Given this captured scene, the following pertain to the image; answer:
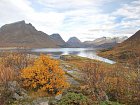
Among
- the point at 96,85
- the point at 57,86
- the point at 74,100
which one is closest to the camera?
the point at 74,100

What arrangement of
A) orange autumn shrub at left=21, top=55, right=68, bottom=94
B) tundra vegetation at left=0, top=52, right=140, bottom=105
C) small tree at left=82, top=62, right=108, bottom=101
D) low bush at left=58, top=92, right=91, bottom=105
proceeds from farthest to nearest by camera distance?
orange autumn shrub at left=21, top=55, right=68, bottom=94
tundra vegetation at left=0, top=52, right=140, bottom=105
small tree at left=82, top=62, right=108, bottom=101
low bush at left=58, top=92, right=91, bottom=105

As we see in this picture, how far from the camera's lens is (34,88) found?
22.3 metres

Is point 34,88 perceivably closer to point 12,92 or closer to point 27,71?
point 27,71

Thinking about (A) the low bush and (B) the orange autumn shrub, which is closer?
(A) the low bush

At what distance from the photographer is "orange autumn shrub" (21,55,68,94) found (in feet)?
72.2

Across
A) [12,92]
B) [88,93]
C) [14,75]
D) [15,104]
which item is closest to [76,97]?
[88,93]

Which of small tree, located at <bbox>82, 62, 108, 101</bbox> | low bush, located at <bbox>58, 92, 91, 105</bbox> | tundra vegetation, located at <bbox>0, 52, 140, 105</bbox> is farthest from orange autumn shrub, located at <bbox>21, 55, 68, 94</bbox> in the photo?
low bush, located at <bbox>58, 92, 91, 105</bbox>

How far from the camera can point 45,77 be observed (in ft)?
72.6

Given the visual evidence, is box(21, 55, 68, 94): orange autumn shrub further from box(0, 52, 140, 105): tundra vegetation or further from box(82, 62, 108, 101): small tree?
box(82, 62, 108, 101): small tree

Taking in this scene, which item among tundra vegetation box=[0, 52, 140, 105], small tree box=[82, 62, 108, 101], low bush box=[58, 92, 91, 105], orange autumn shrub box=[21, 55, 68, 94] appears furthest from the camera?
orange autumn shrub box=[21, 55, 68, 94]

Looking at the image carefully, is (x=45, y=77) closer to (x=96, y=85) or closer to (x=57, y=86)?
(x=57, y=86)

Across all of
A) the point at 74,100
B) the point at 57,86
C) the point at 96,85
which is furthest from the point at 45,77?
the point at 74,100

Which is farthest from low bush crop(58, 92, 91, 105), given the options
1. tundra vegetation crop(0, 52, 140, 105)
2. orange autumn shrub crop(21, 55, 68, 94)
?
orange autumn shrub crop(21, 55, 68, 94)

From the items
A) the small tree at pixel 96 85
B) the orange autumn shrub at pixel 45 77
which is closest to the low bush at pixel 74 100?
the small tree at pixel 96 85
